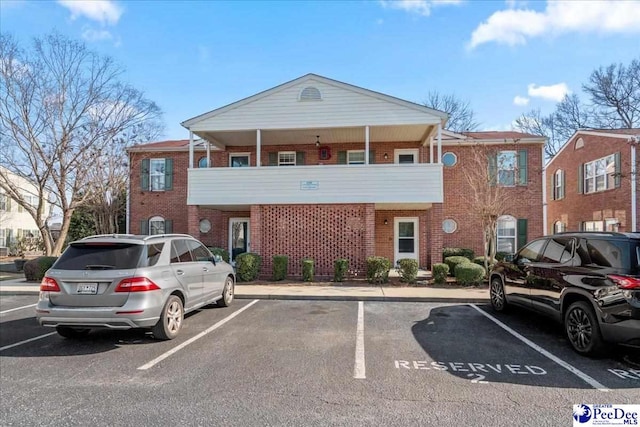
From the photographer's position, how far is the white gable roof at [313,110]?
12797 mm

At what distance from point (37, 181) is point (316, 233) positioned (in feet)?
37.1

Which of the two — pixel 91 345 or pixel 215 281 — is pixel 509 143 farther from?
pixel 91 345

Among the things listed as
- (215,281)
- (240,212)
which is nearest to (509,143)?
(240,212)

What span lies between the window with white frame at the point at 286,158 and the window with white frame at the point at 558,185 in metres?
14.9

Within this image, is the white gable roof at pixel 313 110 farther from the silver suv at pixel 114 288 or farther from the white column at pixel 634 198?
the silver suv at pixel 114 288

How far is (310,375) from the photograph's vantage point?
434cm

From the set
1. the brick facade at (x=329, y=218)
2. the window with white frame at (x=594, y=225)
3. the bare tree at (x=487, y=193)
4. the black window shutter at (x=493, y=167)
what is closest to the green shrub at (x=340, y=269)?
the brick facade at (x=329, y=218)

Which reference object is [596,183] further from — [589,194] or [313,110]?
[313,110]

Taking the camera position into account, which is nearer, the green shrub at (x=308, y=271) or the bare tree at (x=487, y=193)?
the green shrub at (x=308, y=271)

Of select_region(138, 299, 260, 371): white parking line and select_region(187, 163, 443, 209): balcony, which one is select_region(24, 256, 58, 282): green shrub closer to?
select_region(187, 163, 443, 209): balcony

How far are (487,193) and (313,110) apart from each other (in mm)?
6591

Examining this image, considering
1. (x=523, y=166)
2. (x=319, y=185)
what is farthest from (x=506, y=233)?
(x=319, y=185)

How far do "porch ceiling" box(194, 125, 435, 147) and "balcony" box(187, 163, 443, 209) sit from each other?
168 cm

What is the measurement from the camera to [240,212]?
1623 cm
